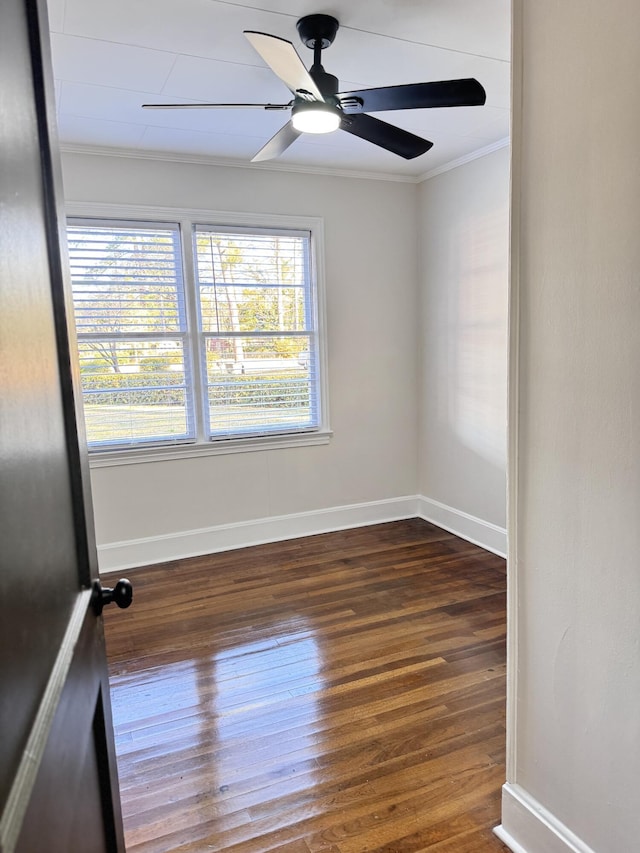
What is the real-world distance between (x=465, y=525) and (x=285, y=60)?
3.17m

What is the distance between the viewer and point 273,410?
404cm

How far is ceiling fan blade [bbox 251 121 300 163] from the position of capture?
2.36 metres

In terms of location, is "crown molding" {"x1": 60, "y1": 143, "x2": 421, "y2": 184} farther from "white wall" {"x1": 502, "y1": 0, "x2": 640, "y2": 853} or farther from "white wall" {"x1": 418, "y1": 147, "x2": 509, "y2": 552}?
"white wall" {"x1": 502, "y1": 0, "x2": 640, "y2": 853}

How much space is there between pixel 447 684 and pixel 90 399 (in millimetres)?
2580

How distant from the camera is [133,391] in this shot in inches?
141

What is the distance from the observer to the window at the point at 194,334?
3.47 meters

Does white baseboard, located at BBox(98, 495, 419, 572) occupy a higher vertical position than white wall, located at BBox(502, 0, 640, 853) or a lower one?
lower

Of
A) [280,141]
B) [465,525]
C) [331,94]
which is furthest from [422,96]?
[465,525]

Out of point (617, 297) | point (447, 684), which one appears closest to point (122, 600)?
point (617, 297)

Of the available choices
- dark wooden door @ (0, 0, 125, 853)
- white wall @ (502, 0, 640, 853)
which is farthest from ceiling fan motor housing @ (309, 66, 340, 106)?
dark wooden door @ (0, 0, 125, 853)

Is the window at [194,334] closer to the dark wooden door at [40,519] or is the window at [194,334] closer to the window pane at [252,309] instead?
the window pane at [252,309]

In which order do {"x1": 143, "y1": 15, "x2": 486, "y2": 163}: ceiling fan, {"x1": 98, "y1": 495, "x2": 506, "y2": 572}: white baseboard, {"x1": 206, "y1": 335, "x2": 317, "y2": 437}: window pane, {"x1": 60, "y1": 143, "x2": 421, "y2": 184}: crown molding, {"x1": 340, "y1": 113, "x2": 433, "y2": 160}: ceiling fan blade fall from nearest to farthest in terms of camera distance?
{"x1": 143, "y1": 15, "x2": 486, "y2": 163}: ceiling fan, {"x1": 340, "y1": 113, "x2": 433, "y2": 160}: ceiling fan blade, {"x1": 60, "y1": 143, "x2": 421, "y2": 184}: crown molding, {"x1": 98, "y1": 495, "x2": 506, "y2": 572}: white baseboard, {"x1": 206, "y1": 335, "x2": 317, "y2": 437}: window pane

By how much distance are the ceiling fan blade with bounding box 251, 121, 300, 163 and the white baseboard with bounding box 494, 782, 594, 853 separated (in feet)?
8.08

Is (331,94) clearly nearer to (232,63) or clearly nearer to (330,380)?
(232,63)
